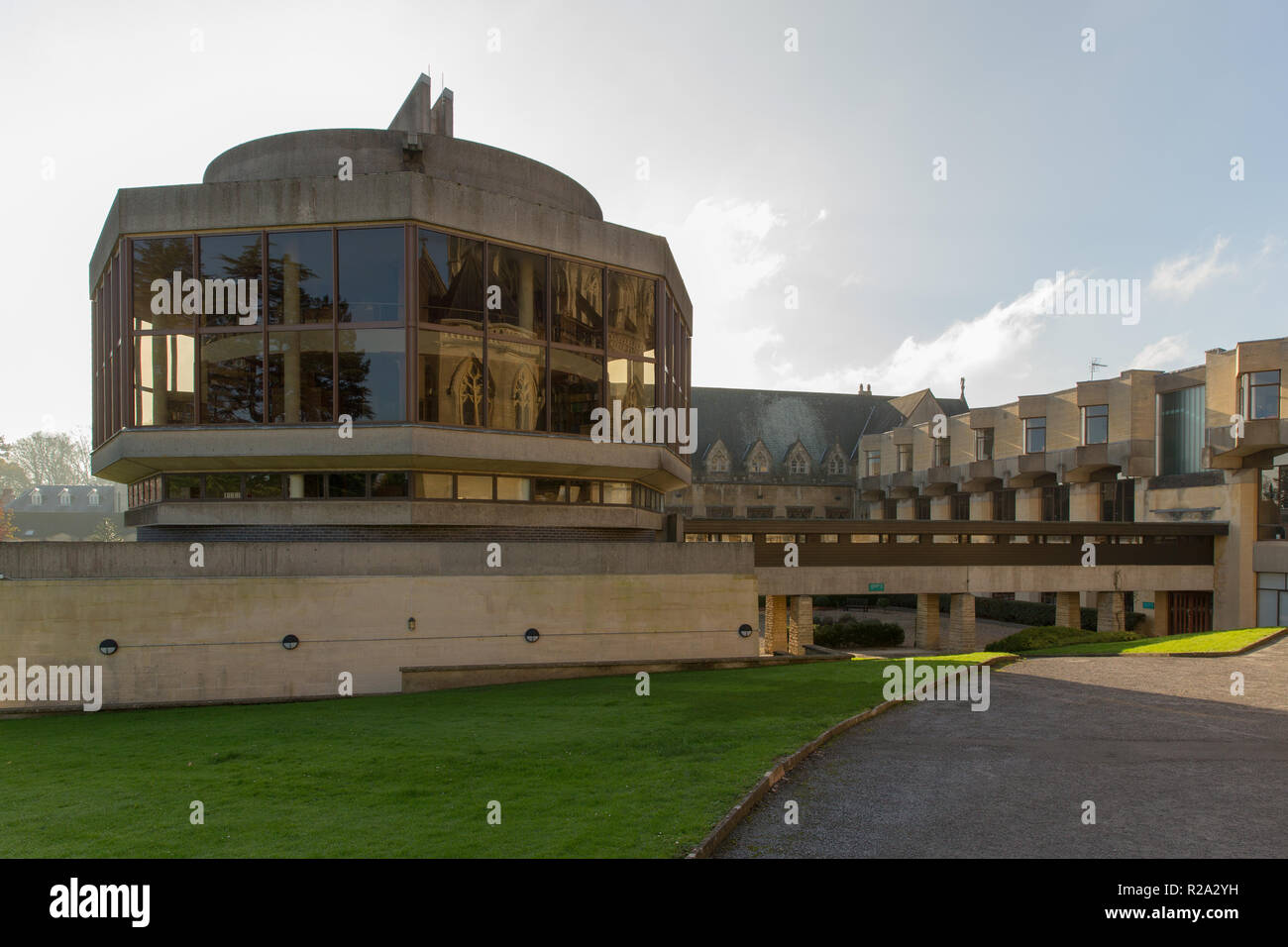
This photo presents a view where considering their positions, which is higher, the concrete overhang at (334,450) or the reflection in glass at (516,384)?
the reflection in glass at (516,384)

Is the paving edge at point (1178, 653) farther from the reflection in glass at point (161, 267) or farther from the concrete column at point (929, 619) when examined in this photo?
the reflection in glass at point (161, 267)

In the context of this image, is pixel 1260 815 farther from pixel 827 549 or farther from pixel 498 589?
pixel 827 549

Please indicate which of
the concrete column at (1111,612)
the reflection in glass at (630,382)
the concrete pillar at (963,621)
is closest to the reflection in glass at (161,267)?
the reflection in glass at (630,382)

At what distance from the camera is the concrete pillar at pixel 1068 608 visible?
123 feet

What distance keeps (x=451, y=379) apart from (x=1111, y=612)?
34.0 meters

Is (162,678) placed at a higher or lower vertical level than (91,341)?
lower

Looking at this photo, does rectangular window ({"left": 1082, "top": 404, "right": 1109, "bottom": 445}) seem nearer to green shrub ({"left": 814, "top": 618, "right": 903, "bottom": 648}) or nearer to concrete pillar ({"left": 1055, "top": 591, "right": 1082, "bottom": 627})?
concrete pillar ({"left": 1055, "top": 591, "right": 1082, "bottom": 627})

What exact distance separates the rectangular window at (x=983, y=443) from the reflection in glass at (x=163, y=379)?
48.4 metres

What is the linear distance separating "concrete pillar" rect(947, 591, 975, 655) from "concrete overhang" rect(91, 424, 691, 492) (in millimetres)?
22665

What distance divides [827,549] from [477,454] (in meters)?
18.8

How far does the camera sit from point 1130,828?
8648 mm
